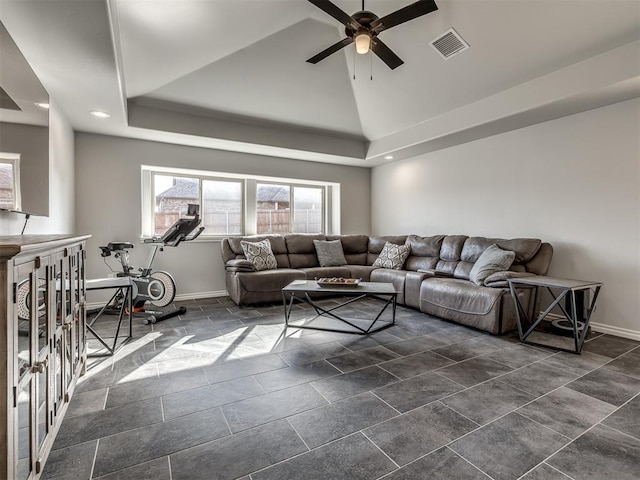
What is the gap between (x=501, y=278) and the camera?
3.31 m

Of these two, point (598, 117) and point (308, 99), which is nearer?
point (598, 117)

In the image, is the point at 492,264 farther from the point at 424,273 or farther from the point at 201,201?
the point at 201,201

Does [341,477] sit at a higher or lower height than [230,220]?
lower

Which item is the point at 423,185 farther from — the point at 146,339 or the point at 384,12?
the point at 146,339

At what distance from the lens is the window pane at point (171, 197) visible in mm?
4852

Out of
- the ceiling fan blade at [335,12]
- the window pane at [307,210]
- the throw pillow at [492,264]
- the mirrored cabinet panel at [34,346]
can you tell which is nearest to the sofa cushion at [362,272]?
the window pane at [307,210]

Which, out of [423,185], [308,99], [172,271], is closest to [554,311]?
[423,185]

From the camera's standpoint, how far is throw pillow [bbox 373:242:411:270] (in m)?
4.98

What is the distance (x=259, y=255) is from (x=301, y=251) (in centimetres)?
92

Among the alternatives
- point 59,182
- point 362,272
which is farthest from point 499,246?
point 59,182

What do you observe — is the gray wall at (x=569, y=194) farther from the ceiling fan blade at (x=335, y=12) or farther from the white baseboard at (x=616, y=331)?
the ceiling fan blade at (x=335, y=12)

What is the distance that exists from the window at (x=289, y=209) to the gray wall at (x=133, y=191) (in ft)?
1.43

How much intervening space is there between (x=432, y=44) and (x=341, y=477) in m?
3.87

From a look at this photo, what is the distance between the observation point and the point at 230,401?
1.98m
